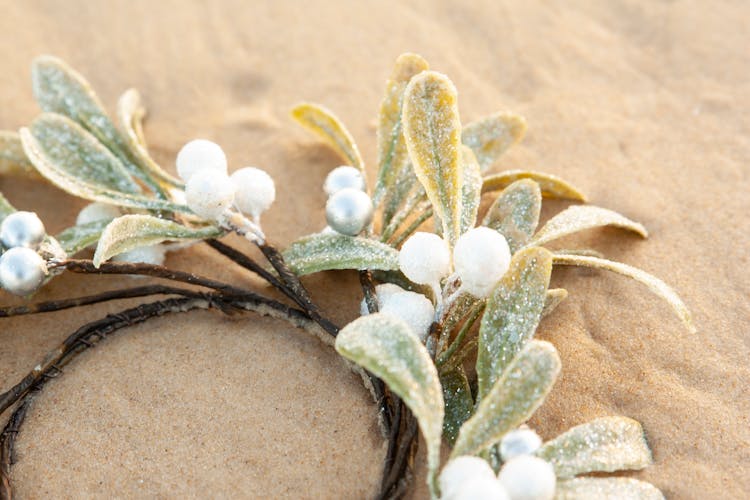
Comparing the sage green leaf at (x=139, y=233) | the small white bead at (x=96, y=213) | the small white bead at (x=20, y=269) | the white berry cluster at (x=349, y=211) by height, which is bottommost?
the small white bead at (x=96, y=213)

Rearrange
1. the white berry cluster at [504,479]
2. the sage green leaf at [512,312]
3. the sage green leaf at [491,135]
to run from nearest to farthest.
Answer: the white berry cluster at [504,479] → the sage green leaf at [512,312] → the sage green leaf at [491,135]

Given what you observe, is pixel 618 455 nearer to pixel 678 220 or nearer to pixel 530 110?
pixel 678 220

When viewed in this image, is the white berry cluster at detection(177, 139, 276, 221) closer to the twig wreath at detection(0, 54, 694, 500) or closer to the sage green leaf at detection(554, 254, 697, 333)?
the twig wreath at detection(0, 54, 694, 500)

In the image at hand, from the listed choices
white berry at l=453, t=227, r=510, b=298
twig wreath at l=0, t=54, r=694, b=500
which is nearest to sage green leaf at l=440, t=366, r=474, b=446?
twig wreath at l=0, t=54, r=694, b=500

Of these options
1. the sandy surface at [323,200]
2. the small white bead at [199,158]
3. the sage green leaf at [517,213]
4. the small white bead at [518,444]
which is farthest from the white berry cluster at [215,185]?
the small white bead at [518,444]

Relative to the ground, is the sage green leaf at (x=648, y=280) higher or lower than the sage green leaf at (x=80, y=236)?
higher

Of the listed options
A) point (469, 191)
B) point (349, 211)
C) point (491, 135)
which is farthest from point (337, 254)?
point (491, 135)

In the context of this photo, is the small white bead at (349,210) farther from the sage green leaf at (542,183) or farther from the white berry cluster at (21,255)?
the white berry cluster at (21,255)
